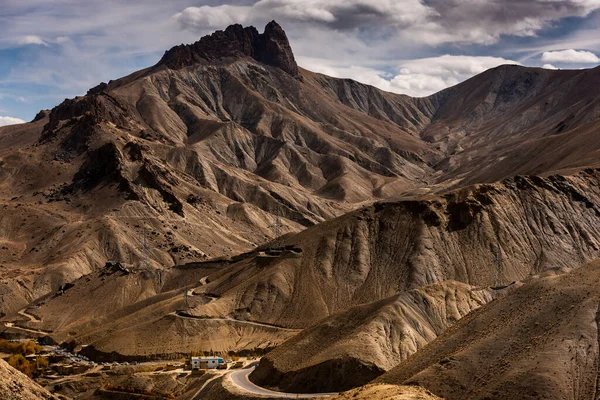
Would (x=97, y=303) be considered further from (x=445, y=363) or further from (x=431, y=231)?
(x=445, y=363)

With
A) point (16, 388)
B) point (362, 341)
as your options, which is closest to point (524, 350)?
point (362, 341)

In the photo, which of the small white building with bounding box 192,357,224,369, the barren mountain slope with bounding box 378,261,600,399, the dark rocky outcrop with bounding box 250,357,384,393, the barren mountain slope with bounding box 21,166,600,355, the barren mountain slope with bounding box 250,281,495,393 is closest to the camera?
the barren mountain slope with bounding box 378,261,600,399

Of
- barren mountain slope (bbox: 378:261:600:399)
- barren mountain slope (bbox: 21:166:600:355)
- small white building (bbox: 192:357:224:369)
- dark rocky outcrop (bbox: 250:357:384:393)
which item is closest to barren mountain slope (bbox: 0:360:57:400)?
barren mountain slope (bbox: 378:261:600:399)

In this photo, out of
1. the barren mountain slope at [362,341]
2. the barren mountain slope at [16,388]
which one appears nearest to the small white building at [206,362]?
the barren mountain slope at [362,341]

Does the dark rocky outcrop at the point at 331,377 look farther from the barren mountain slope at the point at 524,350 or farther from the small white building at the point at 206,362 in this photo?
the small white building at the point at 206,362

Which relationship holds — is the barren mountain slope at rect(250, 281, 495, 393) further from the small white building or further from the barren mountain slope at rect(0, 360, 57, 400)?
the barren mountain slope at rect(0, 360, 57, 400)

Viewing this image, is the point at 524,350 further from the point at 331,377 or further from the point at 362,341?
the point at 362,341

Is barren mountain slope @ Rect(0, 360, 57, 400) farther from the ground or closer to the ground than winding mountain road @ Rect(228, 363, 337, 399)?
farther from the ground
